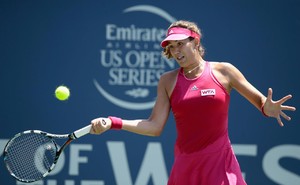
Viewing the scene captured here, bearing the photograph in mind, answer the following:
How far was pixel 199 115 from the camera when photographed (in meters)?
3.99

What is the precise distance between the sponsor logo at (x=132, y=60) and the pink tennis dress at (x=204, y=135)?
202cm

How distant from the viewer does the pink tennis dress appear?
3.97 m

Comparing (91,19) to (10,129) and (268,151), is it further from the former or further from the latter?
(268,151)

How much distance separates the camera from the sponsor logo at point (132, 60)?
237 inches

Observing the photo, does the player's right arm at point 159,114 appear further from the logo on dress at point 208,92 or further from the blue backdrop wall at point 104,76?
the blue backdrop wall at point 104,76

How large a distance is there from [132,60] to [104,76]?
0.98 ft

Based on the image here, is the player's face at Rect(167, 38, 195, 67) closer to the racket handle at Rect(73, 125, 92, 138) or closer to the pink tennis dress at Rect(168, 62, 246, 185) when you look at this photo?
the pink tennis dress at Rect(168, 62, 246, 185)

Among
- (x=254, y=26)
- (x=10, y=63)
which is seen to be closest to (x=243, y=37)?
(x=254, y=26)

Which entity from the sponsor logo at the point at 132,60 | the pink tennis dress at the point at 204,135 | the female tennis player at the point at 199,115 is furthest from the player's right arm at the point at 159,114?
the sponsor logo at the point at 132,60

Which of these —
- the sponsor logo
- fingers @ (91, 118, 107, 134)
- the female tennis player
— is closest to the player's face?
the female tennis player

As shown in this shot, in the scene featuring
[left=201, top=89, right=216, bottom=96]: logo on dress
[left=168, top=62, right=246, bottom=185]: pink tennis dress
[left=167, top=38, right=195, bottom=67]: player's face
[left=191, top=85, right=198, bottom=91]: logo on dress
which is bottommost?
[left=168, top=62, right=246, bottom=185]: pink tennis dress

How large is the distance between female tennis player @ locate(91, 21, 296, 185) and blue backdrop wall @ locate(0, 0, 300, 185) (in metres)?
1.90

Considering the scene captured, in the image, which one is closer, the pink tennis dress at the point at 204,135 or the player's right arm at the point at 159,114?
the pink tennis dress at the point at 204,135

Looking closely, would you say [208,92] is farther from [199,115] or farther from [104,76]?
[104,76]
